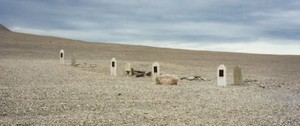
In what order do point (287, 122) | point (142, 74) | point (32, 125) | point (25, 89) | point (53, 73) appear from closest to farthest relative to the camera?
point (32, 125), point (287, 122), point (25, 89), point (53, 73), point (142, 74)

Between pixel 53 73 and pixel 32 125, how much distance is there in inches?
647

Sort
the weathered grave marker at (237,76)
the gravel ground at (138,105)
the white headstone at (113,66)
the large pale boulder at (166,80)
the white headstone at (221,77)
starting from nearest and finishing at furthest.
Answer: the gravel ground at (138,105) < the large pale boulder at (166,80) < the white headstone at (221,77) < the weathered grave marker at (237,76) < the white headstone at (113,66)

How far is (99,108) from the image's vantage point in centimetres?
1493

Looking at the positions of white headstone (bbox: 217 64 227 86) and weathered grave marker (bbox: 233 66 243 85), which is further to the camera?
weathered grave marker (bbox: 233 66 243 85)

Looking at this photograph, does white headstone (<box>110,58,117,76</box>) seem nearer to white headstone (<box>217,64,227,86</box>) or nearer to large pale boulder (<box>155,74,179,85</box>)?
large pale boulder (<box>155,74,179,85</box>)

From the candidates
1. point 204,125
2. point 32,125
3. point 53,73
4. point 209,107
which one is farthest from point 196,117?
point 53,73

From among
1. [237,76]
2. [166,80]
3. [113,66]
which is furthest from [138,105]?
[113,66]

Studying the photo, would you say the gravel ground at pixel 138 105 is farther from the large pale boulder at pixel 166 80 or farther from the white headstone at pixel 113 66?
the white headstone at pixel 113 66

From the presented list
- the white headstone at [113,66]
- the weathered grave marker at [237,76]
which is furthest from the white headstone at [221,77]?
the white headstone at [113,66]

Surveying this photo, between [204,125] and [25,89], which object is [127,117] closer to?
[204,125]

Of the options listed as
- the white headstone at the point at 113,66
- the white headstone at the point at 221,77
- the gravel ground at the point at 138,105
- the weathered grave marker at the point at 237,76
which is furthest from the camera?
the white headstone at the point at 113,66

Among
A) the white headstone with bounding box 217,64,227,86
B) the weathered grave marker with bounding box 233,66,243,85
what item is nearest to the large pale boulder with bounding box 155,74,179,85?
the white headstone with bounding box 217,64,227,86

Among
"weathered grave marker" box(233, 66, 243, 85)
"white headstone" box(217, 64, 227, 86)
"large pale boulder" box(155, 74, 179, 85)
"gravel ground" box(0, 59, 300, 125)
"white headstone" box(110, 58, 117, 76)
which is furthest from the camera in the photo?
"white headstone" box(110, 58, 117, 76)

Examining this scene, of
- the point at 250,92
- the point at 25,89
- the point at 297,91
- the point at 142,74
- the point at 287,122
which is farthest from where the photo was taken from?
the point at 142,74
